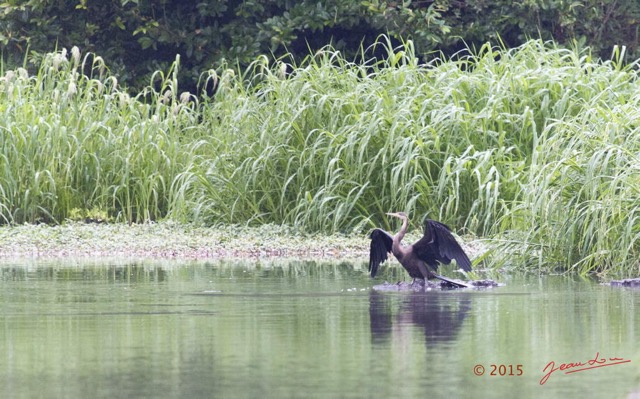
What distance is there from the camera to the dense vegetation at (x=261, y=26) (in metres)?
20.5

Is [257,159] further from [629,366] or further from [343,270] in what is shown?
[629,366]

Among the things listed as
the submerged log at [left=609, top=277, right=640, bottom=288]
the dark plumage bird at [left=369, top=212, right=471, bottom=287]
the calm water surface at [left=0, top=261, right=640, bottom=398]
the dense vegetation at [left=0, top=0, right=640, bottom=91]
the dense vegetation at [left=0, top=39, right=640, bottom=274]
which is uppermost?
the dense vegetation at [left=0, top=0, right=640, bottom=91]

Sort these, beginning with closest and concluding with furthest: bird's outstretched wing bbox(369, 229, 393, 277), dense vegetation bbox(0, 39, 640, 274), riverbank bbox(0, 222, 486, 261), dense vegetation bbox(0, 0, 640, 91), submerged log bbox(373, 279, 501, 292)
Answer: submerged log bbox(373, 279, 501, 292) < bird's outstretched wing bbox(369, 229, 393, 277) < riverbank bbox(0, 222, 486, 261) < dense vegetation bbox(0, 39, 640, 274) < dense vegetation bbox(0, 0, 640, 91)

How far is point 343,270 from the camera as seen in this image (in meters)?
11.5

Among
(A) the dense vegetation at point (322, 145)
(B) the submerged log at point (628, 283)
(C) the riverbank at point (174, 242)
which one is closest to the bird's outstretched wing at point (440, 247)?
(B) the submerged log at point (628, 283)

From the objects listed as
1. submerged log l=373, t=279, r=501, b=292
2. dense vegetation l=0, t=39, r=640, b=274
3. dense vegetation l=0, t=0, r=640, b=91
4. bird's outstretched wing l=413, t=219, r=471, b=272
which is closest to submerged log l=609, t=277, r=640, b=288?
submerged log l=373, t=279, r=501, b=292

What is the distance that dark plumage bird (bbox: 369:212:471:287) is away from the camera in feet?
33.1

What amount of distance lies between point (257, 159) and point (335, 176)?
1.01 meters

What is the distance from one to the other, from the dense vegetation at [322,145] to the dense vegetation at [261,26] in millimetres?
4434

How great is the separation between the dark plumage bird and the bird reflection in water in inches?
13.4

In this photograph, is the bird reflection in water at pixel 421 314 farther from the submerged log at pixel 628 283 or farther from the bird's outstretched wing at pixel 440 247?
the submerged log at pixel 628 283

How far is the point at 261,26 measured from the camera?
20.6 metres

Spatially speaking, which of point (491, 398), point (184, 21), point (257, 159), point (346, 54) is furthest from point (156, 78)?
point (491, 398)

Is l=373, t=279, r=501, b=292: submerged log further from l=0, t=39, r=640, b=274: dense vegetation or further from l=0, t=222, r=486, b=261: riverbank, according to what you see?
l=0, t=222, r=486, b=261: riverbank
